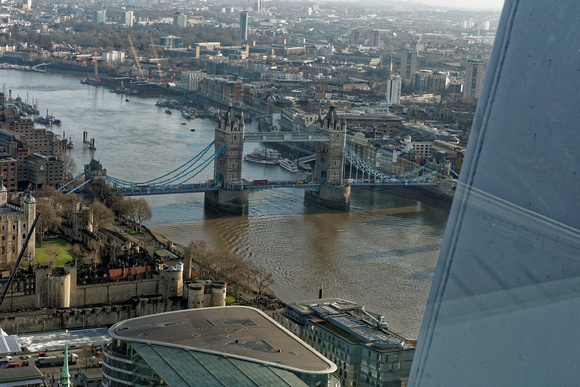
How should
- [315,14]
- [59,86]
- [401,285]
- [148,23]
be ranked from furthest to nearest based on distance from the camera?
[315,14] → [148,23] → [59,86] → [401,285]

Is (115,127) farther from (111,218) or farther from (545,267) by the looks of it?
(545,267)

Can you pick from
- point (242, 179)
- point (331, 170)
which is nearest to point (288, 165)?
point (331, 170)

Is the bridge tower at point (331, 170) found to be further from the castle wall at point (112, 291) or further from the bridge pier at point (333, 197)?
the castle wall at point (112, 291)

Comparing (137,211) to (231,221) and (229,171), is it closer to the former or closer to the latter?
(231,221)

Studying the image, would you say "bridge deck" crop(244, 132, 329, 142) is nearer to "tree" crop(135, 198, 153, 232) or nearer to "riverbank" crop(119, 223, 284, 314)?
"tree" crop(135, 198, 153, 232)

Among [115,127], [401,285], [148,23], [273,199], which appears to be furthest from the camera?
[148,23]

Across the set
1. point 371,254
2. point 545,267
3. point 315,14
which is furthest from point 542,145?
point 315,14

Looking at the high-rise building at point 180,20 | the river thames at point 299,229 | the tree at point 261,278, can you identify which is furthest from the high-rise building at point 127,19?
the tree at point 261,278

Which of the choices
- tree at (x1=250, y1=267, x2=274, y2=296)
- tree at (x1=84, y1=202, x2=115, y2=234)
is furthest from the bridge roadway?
tree at (x1=250, y1=267, x2=274, y2=296)
